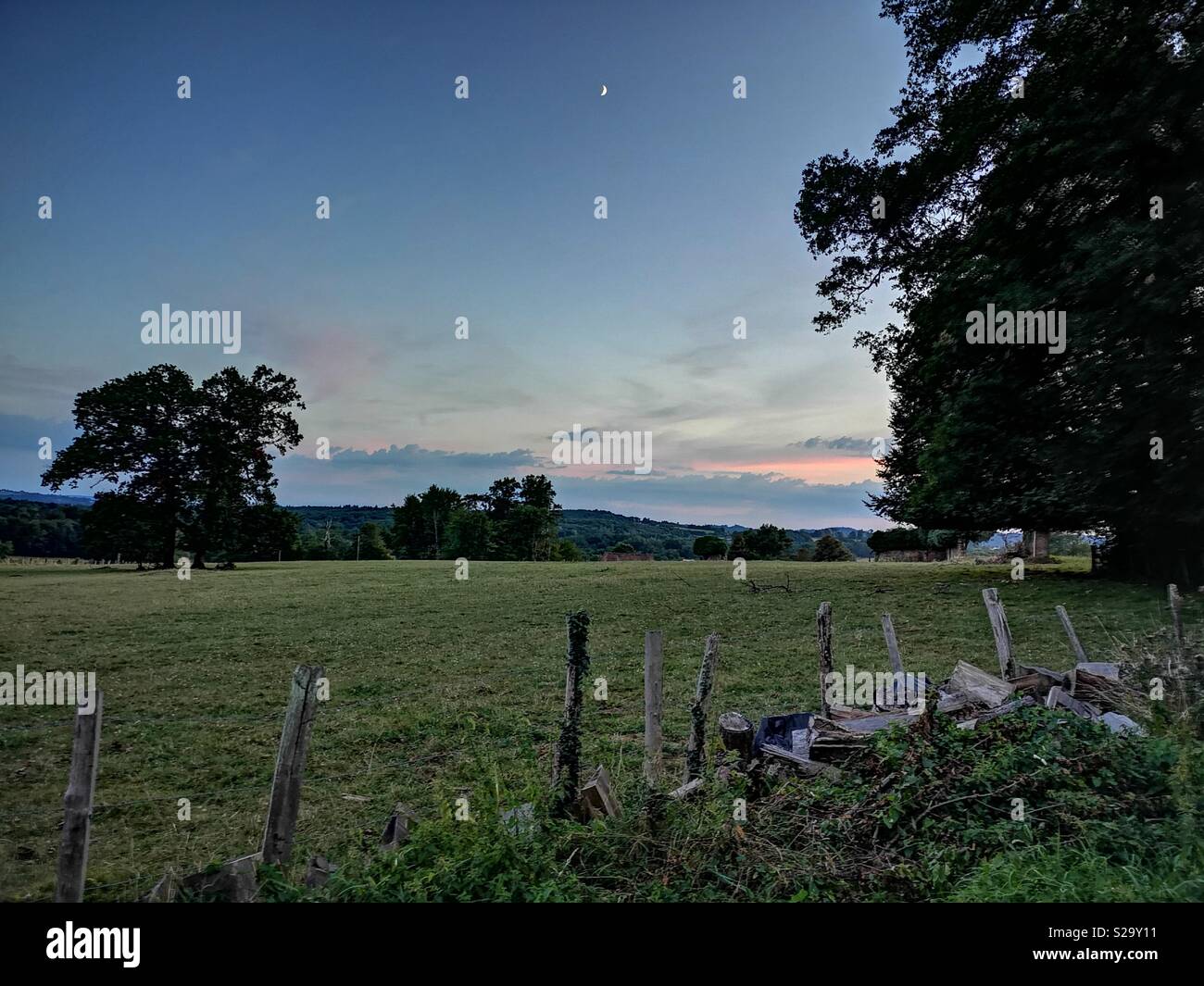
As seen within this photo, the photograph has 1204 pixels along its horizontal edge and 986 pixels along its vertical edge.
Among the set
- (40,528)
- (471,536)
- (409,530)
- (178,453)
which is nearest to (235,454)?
(178,453)

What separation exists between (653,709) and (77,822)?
4747 millimetres

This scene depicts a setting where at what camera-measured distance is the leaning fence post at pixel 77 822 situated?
3.89 metres

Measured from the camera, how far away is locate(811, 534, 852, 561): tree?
231 ft

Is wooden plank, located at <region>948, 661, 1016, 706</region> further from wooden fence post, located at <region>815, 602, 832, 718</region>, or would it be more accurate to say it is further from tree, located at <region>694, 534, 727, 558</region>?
tree, located at <region>694, 534, 727, 558</region>

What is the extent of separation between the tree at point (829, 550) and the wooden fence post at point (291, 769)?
7051cm

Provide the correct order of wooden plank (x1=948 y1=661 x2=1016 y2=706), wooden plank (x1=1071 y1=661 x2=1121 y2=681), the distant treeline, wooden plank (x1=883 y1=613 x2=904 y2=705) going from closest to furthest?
1. wooden plank (x1=948 y1=661 x2=1016 y2=706)
2. wooden plank (x1=1071 y1=661 x2=1121 y2=681)
3. wooden plank (x1=883 y1=613 x2=904 y2=705)
4. the distant treeline

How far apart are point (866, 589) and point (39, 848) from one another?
2891 cm

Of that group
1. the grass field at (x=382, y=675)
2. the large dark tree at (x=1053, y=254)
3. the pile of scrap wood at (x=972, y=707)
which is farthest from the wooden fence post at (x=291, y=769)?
the large dark tree at (x=1053, y=254)

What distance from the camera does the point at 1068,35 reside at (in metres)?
18.1

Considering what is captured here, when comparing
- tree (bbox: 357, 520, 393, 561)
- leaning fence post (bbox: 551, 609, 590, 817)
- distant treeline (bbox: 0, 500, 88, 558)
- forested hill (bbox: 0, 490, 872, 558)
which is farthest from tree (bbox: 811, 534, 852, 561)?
distant treeline (bbox: 0, 500, 88, 558)

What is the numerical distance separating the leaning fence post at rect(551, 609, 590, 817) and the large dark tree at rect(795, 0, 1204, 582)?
18.1 metres

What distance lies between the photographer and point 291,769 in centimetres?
471

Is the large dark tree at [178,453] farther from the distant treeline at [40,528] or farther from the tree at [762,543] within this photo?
the tree at [762,543]

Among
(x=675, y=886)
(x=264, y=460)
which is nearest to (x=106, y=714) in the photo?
(x=675, y=886)
